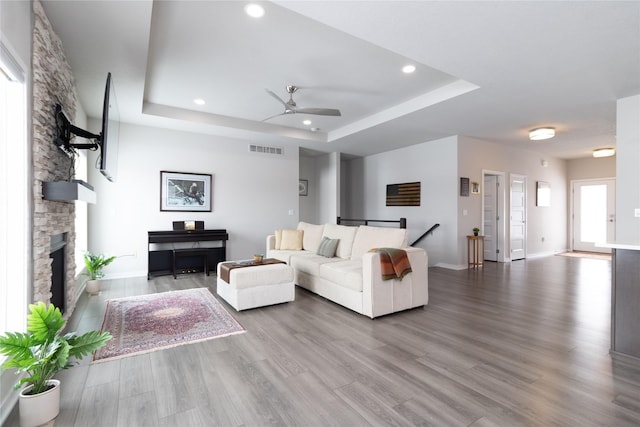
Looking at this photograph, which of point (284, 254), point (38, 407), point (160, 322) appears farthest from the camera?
point (284, 254)

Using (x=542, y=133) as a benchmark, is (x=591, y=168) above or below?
below

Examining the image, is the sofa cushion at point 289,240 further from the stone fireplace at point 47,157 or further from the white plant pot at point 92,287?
the stone fireplace at point 47,157

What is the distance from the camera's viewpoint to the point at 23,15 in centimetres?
208

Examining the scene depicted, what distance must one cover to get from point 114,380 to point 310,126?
5.09 metres

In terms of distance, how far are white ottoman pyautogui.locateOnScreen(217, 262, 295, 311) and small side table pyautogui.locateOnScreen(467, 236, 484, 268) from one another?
160 inches

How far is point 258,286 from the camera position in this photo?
11.8 feet

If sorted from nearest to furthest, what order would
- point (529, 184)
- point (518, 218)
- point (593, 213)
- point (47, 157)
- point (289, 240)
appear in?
point (47, 157), point (289, 240), point (518, 218), point (529, 184), point (593, 213)

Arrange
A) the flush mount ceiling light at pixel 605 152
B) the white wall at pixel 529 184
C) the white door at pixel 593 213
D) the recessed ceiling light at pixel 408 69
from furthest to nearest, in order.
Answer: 1. the white door at pixel 593 213
2. the flush mount ceiling light at pixel 605 152
3. the white wall at pixel 529 184
4. the recessed ceiling light at pixel 408 69

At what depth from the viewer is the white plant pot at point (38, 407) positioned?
162 cm

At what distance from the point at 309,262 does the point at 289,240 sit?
3.81 feet

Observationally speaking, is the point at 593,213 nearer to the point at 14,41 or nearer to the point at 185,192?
the point at 185,192

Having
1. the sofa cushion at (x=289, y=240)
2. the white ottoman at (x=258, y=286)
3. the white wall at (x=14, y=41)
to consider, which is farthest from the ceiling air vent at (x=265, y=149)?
the white wall at (x=14, y=41)

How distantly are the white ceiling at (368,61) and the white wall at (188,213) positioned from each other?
49 centimetres

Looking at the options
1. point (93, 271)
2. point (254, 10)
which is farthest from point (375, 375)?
point (93, 271)
